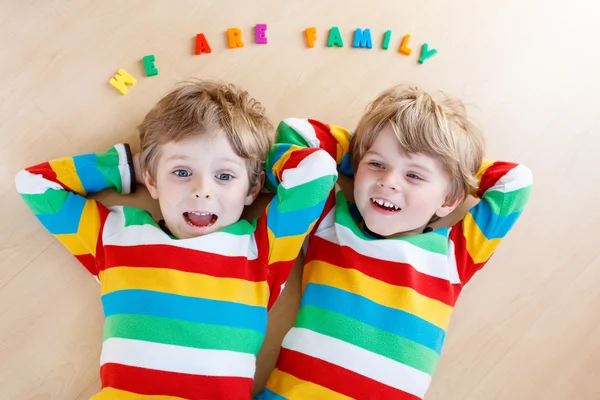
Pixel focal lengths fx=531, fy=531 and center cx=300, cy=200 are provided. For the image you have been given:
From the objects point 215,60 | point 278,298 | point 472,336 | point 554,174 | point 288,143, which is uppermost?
point 215,60

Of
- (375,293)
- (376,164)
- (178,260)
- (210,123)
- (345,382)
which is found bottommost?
(345,382)

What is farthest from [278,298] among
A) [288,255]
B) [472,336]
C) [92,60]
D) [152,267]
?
[92,60]

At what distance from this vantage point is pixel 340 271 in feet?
3.51

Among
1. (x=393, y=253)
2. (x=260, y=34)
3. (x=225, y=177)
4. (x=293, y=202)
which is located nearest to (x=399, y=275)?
(x=393, y=253)

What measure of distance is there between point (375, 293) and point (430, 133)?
1.08 ft

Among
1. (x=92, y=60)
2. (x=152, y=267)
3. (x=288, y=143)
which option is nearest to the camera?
(x=152, y=267)

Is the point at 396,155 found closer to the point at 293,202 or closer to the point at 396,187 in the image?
the point at 396,187

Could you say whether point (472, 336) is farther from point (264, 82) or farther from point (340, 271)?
point (264, 82)

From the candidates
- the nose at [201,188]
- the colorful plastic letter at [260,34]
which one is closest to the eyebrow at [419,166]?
the nose at [201,188]

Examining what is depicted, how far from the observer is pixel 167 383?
958 millimetres

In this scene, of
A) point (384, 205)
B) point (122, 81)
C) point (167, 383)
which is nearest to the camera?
point (167, 383)

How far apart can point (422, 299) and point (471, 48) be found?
67cm

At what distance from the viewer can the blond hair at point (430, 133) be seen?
1.04 metres

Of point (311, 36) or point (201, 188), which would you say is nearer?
point (201, 188)
